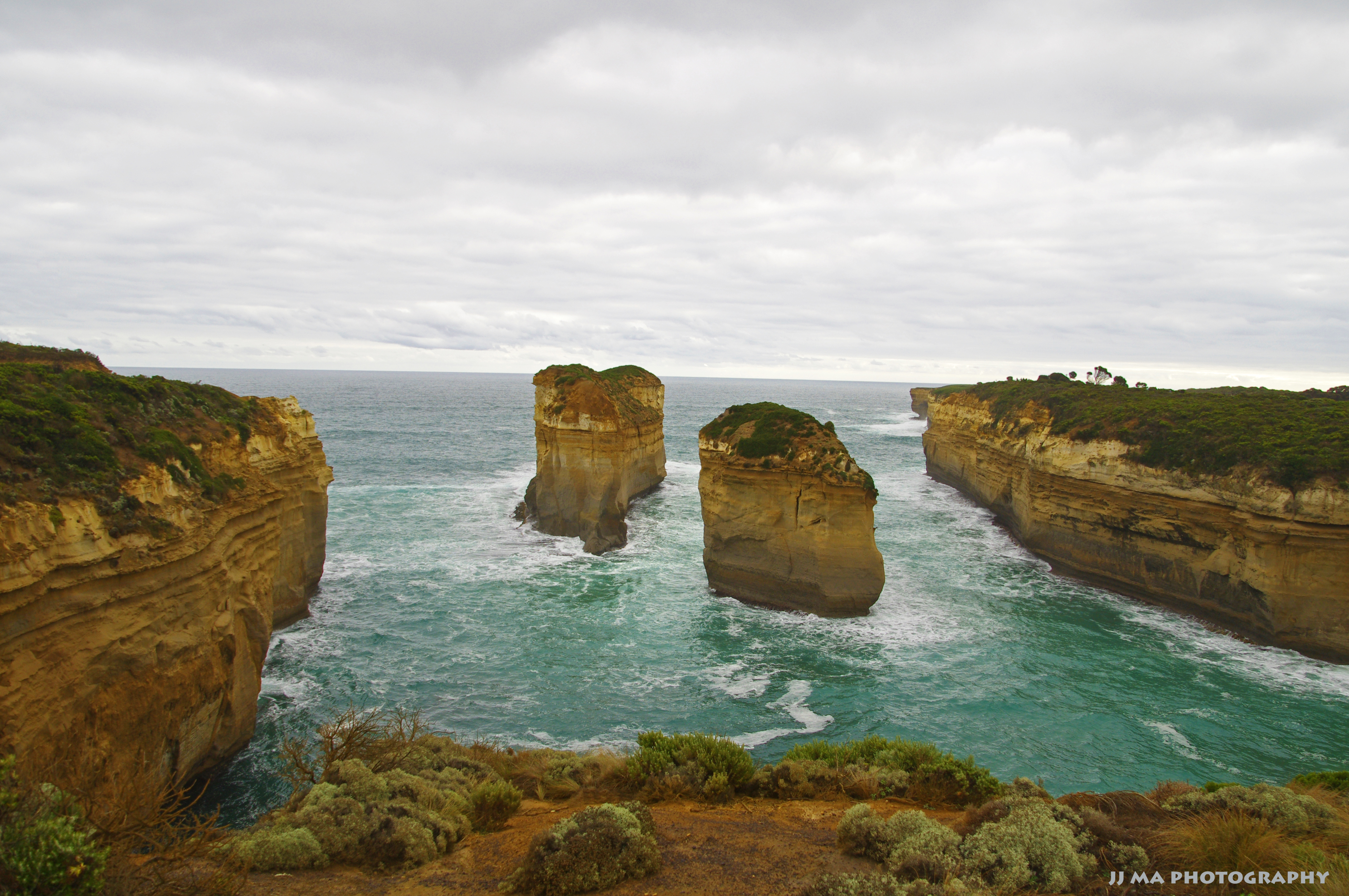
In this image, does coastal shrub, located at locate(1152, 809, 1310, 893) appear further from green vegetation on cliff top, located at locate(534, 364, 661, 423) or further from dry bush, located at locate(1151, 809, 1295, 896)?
green vegetation on cliff top, located at locate(534, 364, 661, 423)

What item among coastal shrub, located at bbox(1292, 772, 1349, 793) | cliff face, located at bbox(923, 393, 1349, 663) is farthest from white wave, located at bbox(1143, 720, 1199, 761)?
cliff face, located at bbox(923, 393, 1349, 663)

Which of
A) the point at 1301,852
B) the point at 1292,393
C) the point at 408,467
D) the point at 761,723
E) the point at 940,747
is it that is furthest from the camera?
the point at 408,467

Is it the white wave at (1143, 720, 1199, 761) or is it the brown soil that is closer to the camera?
the brown soil

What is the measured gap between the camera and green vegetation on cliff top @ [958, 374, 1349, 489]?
18953 mm

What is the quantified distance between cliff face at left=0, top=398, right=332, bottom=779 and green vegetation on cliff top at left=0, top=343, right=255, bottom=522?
25 centimetres

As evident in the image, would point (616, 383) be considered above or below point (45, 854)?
above

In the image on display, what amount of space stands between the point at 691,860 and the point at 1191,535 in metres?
22.0

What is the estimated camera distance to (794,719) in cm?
1444

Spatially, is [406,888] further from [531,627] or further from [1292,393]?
[1292,393]

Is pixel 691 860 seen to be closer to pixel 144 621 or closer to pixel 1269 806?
pixel 1269 806

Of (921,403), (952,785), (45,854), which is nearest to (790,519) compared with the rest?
(952,785)

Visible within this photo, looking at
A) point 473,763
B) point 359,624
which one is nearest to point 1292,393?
point 473,763

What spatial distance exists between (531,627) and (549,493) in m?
10.9

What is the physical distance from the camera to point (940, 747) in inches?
525
